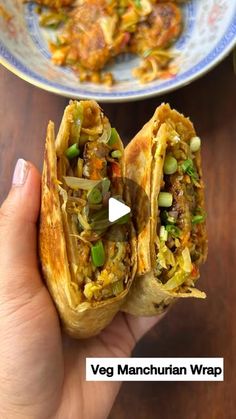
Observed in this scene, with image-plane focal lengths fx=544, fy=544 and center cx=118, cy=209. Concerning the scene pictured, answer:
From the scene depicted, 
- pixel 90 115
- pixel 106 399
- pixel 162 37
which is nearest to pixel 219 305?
pixel 106 399

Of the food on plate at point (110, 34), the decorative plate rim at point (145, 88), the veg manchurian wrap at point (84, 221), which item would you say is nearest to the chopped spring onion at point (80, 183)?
the veg manchurian wrap at point (84, 221)

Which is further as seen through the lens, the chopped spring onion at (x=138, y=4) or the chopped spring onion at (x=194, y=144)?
the chopped spring onion at (x=138, y=4)

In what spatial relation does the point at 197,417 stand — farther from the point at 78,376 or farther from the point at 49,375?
the point at 49,375

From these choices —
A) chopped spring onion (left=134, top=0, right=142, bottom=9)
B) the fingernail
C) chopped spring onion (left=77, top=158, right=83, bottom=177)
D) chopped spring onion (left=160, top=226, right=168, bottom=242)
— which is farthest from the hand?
chopped spring onion (left=134, top=0, right=142, bottom=9)

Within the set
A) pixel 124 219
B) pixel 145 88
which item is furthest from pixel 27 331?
pixel 145 88

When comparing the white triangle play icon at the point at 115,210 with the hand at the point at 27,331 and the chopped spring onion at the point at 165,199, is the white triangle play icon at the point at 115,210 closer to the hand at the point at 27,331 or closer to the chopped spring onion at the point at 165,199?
the chopped spring onion at the point at 165,199

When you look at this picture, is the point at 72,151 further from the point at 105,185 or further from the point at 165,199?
the point at 165,199

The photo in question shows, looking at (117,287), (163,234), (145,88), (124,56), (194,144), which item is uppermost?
(124,56)
